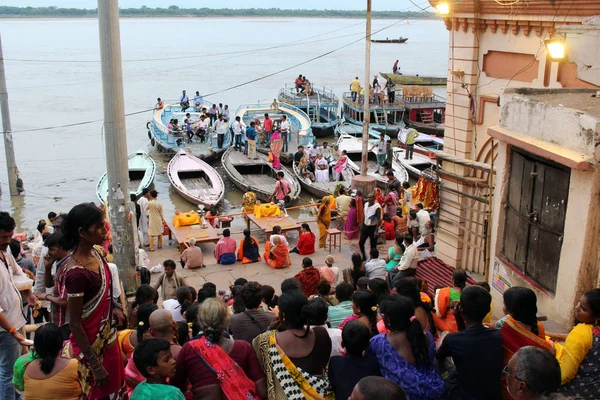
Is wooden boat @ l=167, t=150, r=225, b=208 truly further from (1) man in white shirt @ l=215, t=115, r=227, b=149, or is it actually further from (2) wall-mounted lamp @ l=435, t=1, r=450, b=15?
(2) wall-mounted lamp @ l=435, t=1, r=450, b=15

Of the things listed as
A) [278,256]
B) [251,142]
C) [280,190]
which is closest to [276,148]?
[251,142]

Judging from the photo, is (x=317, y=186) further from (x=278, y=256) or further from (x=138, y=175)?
(x=278, y=256)

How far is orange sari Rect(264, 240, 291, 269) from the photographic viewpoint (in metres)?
10.9

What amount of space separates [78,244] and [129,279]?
204 inches

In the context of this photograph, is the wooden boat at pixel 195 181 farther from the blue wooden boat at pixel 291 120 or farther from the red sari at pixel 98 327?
the red sari at pixel 98 327

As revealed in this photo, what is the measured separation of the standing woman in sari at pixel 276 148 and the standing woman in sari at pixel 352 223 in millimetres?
9145

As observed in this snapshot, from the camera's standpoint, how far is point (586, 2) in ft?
26.0

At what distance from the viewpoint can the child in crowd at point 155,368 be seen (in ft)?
11.3

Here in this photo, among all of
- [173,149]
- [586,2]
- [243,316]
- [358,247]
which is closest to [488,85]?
[586,2]

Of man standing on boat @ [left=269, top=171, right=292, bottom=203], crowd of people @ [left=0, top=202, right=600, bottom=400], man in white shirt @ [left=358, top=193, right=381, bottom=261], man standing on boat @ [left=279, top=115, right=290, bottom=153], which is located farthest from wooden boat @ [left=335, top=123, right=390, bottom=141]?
crowd of people @ [left=0, top=202, right=600, bottom=400]

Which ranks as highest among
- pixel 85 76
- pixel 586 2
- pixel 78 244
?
pixel 586 2

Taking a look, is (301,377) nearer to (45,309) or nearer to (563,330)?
(563,330)

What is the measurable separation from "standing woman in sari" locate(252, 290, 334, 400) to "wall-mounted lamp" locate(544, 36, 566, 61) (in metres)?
5.65

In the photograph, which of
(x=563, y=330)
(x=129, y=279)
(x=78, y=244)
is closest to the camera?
(x=78, y=244)
